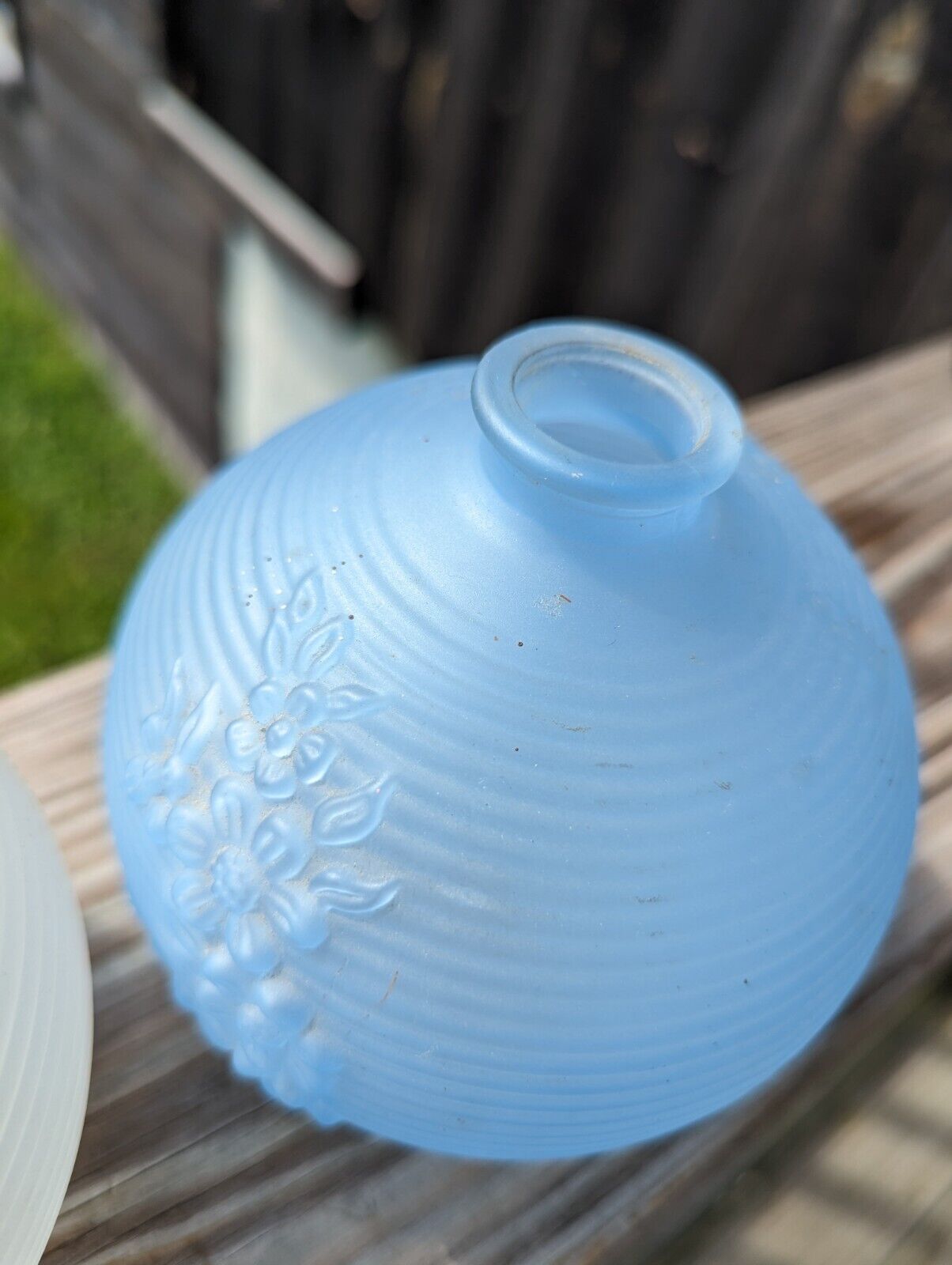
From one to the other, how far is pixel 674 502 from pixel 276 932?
0.72 ft

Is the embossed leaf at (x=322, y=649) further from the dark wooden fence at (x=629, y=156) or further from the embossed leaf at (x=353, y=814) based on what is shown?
the dark wooden fence at (x=629, y=156)

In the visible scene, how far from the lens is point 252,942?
42cm

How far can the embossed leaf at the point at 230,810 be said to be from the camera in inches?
16.3

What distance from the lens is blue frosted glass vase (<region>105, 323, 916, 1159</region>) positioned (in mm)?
392

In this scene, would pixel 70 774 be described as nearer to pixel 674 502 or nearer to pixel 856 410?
pixel 674 502

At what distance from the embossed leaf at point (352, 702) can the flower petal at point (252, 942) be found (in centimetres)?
8

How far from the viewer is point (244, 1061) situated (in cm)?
45

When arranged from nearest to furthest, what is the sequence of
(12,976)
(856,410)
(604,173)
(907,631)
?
1. (12,976)
2. (907,631)
3. (856,410)
4. (604,173)

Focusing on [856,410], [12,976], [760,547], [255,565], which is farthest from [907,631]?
[12,976]

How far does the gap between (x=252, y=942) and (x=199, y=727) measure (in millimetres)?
85

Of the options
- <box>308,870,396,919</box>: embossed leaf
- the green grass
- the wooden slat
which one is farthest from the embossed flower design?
the green grass

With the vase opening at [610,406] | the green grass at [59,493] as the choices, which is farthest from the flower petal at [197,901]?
the green grass at [59,493]

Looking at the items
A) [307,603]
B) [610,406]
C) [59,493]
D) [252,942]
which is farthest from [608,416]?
[59,493]

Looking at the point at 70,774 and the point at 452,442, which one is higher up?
the point at 452,442
